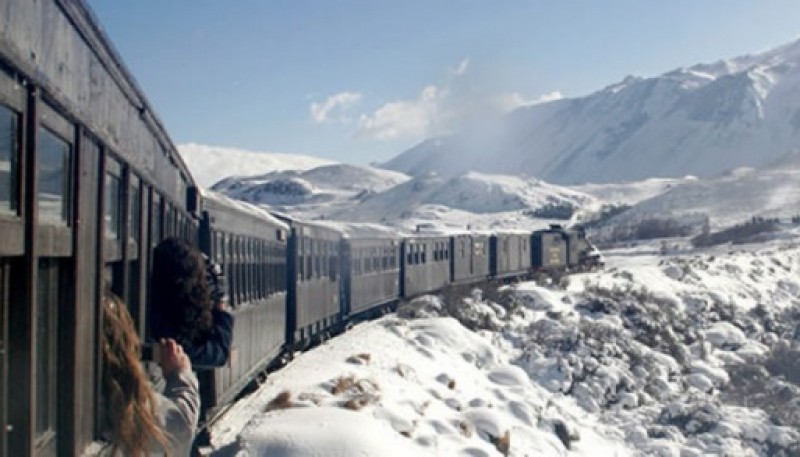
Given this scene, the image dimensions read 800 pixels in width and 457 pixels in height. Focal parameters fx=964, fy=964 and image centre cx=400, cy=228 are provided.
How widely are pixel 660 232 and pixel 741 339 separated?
60.1 m

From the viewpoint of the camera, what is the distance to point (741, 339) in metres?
26.4

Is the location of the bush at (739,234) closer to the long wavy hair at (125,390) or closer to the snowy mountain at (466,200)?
the snowy mountain at (466,200)

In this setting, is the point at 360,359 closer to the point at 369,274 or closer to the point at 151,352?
the point at 369,274

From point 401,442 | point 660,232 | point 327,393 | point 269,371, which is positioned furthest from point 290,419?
point 660,232

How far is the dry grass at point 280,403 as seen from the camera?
1129 centimetres

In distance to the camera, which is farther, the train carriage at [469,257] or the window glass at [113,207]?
the train carriage at [469,257]

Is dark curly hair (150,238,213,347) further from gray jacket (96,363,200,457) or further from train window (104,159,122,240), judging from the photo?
gray jacket (96,363,200,457)

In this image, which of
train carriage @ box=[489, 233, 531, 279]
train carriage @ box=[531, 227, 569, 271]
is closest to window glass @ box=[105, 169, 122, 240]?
train carriage @ box=[489, 233, 531, 279]

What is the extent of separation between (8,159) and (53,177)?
0.46 meters

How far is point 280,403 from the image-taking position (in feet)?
37.3

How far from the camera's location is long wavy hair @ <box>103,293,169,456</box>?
363cm

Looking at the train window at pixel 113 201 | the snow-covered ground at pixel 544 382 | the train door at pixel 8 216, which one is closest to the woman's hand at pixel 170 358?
the train window at pixel 113 201

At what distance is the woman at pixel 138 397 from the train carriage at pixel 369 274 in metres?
16.6

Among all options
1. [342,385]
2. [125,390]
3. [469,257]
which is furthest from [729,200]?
[125,390]
